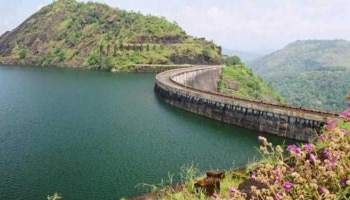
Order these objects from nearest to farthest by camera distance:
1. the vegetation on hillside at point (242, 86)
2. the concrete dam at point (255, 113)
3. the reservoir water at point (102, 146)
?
the reservoir water at point (102, 146) < the concrete dam at point (255, 113) < the vegetation on hillside at point (242, 86)

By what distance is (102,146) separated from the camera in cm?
4375

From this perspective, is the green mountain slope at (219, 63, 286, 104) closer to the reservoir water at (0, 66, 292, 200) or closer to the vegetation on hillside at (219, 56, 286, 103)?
the vegetation on hillside at (219, 56, 286, 103)

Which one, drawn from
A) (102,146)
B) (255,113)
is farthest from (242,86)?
(102,146)

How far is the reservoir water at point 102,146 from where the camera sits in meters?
31.7

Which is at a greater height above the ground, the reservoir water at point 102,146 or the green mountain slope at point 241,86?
the green mountain slope at point 241,86

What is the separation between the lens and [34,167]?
35.3 m

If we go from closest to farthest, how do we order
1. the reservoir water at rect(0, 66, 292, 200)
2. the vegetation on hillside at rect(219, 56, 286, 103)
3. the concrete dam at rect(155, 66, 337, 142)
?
the reservoir water at rect(0, 66, 292, 200), the concrete dam at rect(155, 66, 337, 142), the vegetation on hillside at rect(219, 56, 286, 103)

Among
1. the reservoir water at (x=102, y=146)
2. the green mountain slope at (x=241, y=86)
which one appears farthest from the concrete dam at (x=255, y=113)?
the green mountain slope at (x=241, y=86)

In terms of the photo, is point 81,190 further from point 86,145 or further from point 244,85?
point 244,85

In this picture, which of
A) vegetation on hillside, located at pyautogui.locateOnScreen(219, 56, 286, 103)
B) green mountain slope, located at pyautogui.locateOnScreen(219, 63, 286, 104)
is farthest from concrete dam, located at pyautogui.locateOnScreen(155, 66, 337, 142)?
green mountain slope, located at pyautogui.locateOnScreen(219, 63, 286, 104)

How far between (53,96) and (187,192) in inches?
3253

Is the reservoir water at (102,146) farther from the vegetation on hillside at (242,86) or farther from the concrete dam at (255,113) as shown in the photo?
the vegetation on hillside at (242,86)

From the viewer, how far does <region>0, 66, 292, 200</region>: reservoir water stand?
31.7 m

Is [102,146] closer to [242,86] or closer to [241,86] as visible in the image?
[241,86]
